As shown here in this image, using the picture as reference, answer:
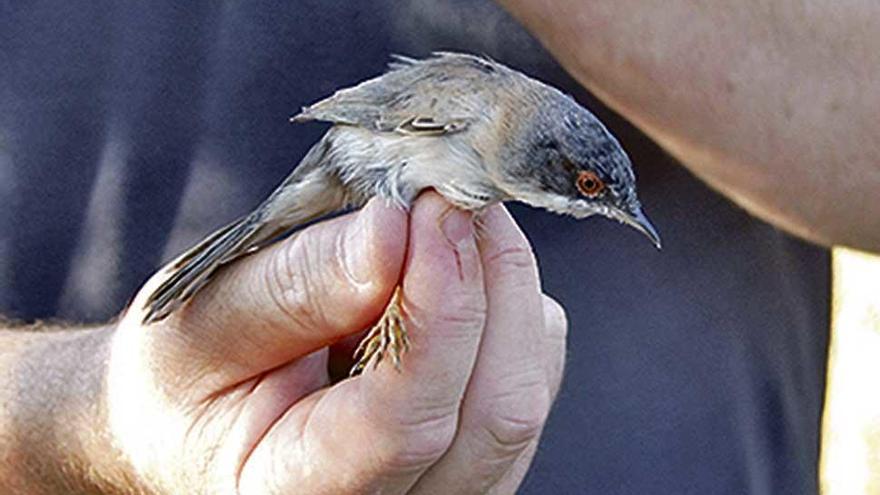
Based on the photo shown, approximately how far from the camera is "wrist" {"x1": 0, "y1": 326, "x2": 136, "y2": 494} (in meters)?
2.13

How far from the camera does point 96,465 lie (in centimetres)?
214

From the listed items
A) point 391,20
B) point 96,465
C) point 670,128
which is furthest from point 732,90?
point 96,465

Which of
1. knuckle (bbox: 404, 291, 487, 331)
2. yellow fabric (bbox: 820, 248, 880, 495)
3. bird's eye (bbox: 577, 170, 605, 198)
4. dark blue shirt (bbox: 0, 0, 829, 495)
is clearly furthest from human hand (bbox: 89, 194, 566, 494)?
yellow fabric (bbox: 820, 248, 880, 495)

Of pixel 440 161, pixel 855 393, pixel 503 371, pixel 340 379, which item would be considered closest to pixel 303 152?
pixel 340 379

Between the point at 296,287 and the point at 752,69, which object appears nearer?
the point at 296,287

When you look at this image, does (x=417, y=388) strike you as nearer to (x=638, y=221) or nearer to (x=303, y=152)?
(x=638, y=221)

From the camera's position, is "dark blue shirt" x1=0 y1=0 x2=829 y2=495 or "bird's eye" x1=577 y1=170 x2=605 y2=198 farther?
"dark blue shirt" x1=0 y1=0 x2=829 y2=495

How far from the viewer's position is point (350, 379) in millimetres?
1855

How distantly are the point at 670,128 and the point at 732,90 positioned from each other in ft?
0.38

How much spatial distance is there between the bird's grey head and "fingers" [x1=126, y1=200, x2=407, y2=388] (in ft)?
0.66

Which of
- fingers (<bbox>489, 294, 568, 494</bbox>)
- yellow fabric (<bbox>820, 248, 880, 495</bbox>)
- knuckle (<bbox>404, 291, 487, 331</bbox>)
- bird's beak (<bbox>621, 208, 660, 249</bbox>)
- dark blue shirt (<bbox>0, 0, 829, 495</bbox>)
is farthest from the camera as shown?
yellow fabric (<bbox>820, 248, 880, 495</bbox>)

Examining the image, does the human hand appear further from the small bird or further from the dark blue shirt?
the dark blue shirt

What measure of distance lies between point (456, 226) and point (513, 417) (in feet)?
0.93

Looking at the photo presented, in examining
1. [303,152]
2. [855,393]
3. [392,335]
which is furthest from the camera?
[855,393]
